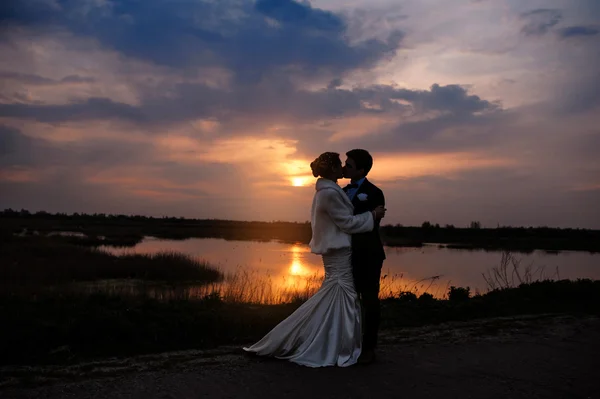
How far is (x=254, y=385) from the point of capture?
4590mm

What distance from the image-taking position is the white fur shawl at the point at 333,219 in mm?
5297

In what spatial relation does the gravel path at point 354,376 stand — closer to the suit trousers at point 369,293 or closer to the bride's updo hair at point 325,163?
the suit trousers at point 369,293

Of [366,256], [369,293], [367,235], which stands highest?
[367,235]

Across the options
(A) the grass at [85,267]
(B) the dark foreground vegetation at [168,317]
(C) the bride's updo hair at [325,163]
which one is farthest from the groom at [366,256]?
(A) the grass at [85,267]

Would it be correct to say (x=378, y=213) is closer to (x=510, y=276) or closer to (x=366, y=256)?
(x=366, y=256)

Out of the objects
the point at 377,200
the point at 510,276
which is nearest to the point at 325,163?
the point at 377,200

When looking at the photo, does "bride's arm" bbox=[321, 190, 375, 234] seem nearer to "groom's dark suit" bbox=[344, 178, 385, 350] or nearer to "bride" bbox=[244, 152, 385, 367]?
"bride" bbox=[244, 152, 385, 367]

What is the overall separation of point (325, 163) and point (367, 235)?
87 centimetres

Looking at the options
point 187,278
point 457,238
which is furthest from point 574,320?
point 457,238

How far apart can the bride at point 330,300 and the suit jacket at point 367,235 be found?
0.10 metres

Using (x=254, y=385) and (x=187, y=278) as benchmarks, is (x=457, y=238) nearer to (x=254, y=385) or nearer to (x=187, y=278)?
(x=187, y=278)

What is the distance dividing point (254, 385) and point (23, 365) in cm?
259

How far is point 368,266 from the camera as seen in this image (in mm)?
5473

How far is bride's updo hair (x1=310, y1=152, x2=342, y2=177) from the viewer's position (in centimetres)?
541
